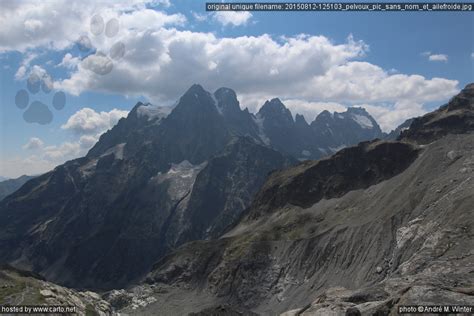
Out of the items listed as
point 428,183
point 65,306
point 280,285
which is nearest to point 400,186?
point 428,183

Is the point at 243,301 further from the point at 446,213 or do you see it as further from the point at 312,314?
the point at 312,314

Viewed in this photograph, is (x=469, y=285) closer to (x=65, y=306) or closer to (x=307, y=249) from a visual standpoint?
(x=65, y=306)

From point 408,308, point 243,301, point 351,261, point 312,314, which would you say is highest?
point 408,308

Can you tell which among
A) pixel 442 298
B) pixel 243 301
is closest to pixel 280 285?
pixel 243 301

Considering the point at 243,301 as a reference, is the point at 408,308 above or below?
above

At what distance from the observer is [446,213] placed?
5610 inches

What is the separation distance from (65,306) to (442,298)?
248 ft

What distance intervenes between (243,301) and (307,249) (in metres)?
31.4

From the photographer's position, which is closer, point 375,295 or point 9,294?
point 375,295

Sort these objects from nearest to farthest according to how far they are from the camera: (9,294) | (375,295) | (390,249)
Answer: (375,295), (9,294), (390,249)

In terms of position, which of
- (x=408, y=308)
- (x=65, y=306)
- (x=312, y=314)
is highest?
(x=408, y=308)

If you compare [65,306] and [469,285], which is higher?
[469,285]

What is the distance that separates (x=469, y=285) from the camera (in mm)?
38500

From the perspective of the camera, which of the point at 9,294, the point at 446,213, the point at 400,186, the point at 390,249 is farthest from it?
the point at 400,186
